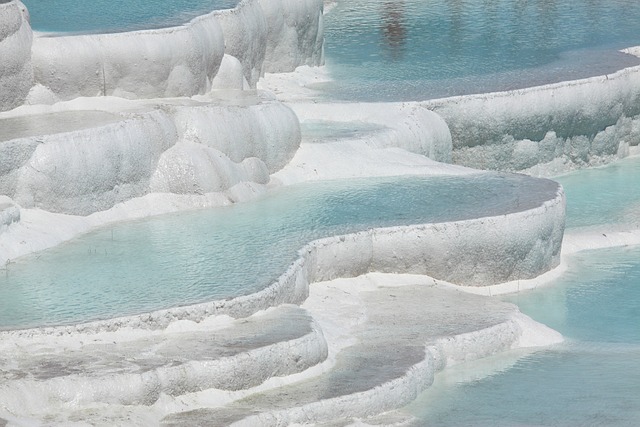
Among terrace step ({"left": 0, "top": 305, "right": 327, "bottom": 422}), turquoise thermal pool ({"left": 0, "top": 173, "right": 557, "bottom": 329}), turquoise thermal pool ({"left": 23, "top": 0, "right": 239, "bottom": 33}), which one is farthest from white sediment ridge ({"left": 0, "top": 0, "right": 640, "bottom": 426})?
turquoise thermal pool ({"left": 23, "top": 0, "right": 239, "bottom": 33})

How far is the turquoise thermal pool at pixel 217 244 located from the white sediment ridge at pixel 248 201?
0.15 meters

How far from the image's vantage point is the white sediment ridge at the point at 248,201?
7773mm

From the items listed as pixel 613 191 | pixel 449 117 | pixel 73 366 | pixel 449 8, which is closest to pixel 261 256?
pixel 73 366

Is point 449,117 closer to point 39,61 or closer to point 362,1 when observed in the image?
point 39,61

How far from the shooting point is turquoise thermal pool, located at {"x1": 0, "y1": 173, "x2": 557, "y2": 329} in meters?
8.50

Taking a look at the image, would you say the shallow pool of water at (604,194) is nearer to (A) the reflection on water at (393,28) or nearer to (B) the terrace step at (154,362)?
(A) the reflection on water at (393,28)

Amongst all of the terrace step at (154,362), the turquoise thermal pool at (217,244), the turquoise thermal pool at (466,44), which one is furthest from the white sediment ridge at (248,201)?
the turquoise thermal pool at (466,44)

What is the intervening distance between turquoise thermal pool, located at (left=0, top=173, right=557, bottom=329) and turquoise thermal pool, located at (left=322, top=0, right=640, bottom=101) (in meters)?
2.60

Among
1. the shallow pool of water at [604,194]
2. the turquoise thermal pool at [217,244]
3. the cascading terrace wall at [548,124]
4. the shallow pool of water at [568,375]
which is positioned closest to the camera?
the shallow pool of water at [568,375]

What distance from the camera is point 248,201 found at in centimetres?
1093

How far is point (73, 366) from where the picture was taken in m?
7.62

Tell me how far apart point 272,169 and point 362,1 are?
30.1 feet

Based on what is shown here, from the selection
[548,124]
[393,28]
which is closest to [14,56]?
[548,124]

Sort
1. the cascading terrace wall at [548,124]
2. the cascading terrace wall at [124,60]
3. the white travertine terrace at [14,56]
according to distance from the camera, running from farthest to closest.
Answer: the cascading terrace wall at [548,124] < the cascading terrace wall at [124,60] < the white travertine terrace at [14,56]
